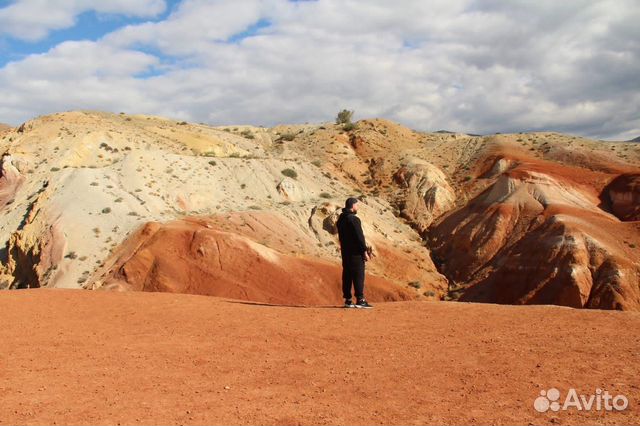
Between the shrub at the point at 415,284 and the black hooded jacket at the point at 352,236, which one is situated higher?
the black hooded jacket at the point at 352,236

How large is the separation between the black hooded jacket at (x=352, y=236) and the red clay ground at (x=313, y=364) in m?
1.24

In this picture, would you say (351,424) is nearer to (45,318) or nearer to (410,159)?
(45,318)

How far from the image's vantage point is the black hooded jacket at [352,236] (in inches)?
414

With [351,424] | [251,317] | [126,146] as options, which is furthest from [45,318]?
[126,146]

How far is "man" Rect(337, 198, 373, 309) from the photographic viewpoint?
10516 mm

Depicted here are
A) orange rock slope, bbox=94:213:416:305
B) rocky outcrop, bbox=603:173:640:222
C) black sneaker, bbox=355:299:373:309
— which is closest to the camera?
black sneaker, bbox=355:299:373:309

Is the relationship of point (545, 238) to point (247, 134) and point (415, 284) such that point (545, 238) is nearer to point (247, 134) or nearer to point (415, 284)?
point (415, 284)

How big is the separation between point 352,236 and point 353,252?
1.07 feet

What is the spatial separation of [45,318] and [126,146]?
29004 mm

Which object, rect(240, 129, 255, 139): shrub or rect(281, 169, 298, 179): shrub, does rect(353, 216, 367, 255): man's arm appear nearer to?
rect(281, 169, 298, 179): shrub

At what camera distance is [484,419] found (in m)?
5.11

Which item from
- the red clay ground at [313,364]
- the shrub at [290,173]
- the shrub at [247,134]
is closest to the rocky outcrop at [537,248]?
the shrub at [290,173]

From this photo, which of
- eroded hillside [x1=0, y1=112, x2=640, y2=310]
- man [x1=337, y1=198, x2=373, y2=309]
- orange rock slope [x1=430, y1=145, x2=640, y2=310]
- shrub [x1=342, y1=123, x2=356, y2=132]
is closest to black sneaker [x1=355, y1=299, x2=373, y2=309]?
man [x1=337, y1=198, x2=373, y2=309]

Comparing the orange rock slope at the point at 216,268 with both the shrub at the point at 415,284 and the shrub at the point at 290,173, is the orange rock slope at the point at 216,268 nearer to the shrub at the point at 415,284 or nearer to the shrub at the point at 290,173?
the shrub at the point at 415,284
